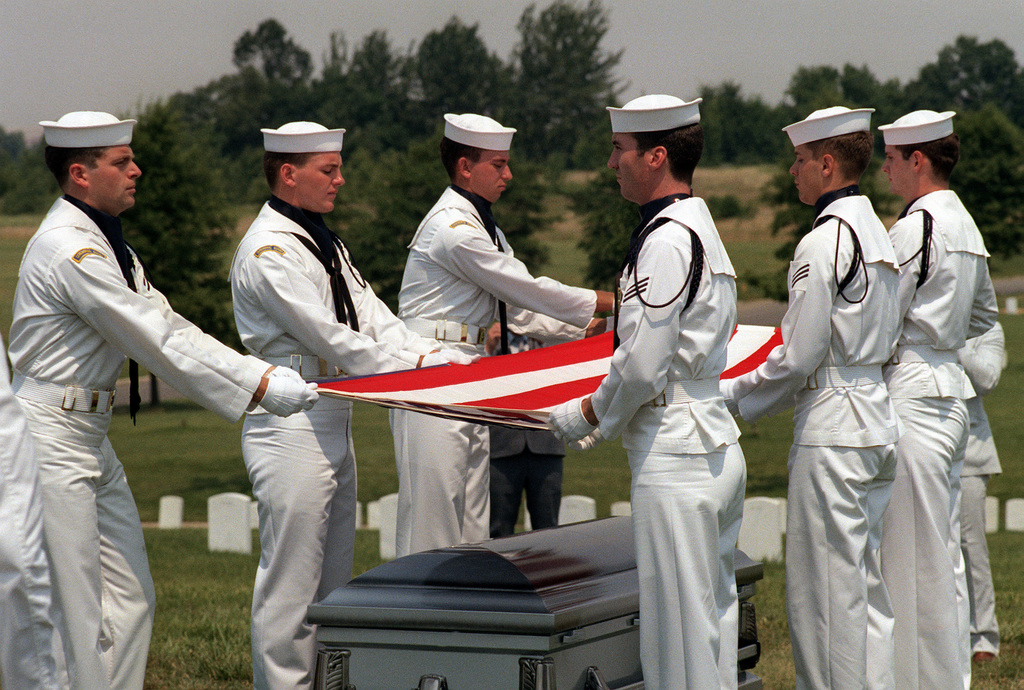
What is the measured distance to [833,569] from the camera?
4.35 metres

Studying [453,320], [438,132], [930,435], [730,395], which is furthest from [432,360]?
[438,132]

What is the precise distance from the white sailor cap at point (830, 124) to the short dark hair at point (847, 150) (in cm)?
2

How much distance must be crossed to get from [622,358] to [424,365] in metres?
1.54

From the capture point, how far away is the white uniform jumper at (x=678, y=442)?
3.68 m

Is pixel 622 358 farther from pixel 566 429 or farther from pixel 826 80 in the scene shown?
pixel 826 80

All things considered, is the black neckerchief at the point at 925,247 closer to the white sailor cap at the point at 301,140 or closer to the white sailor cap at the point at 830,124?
the white sailor cap at the point at 830,124

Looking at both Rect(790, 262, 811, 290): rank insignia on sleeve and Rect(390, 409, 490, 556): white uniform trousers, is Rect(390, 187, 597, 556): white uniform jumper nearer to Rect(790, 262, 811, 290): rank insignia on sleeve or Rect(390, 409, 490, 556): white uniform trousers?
Rect(390, 409, 490, 556): white uniform trousers

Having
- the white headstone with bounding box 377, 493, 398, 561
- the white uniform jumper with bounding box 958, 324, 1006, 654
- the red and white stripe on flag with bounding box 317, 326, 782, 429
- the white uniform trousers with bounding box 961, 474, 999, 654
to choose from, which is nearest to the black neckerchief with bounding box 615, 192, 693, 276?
the red and white stripe on flag with bounding box 317, 326, 782, 429

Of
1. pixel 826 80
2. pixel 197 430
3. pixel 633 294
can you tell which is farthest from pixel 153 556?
pixel 826 80

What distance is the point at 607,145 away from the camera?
54.4ft

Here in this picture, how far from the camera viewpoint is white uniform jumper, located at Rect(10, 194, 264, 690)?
405cm

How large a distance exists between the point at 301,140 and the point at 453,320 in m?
1.12

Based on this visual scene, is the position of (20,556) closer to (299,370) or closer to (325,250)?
(299,370)

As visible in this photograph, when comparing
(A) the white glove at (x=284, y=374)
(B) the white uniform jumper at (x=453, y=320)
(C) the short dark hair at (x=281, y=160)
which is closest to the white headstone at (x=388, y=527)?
(B) the white uniform jumper at (x=453, y=320)
